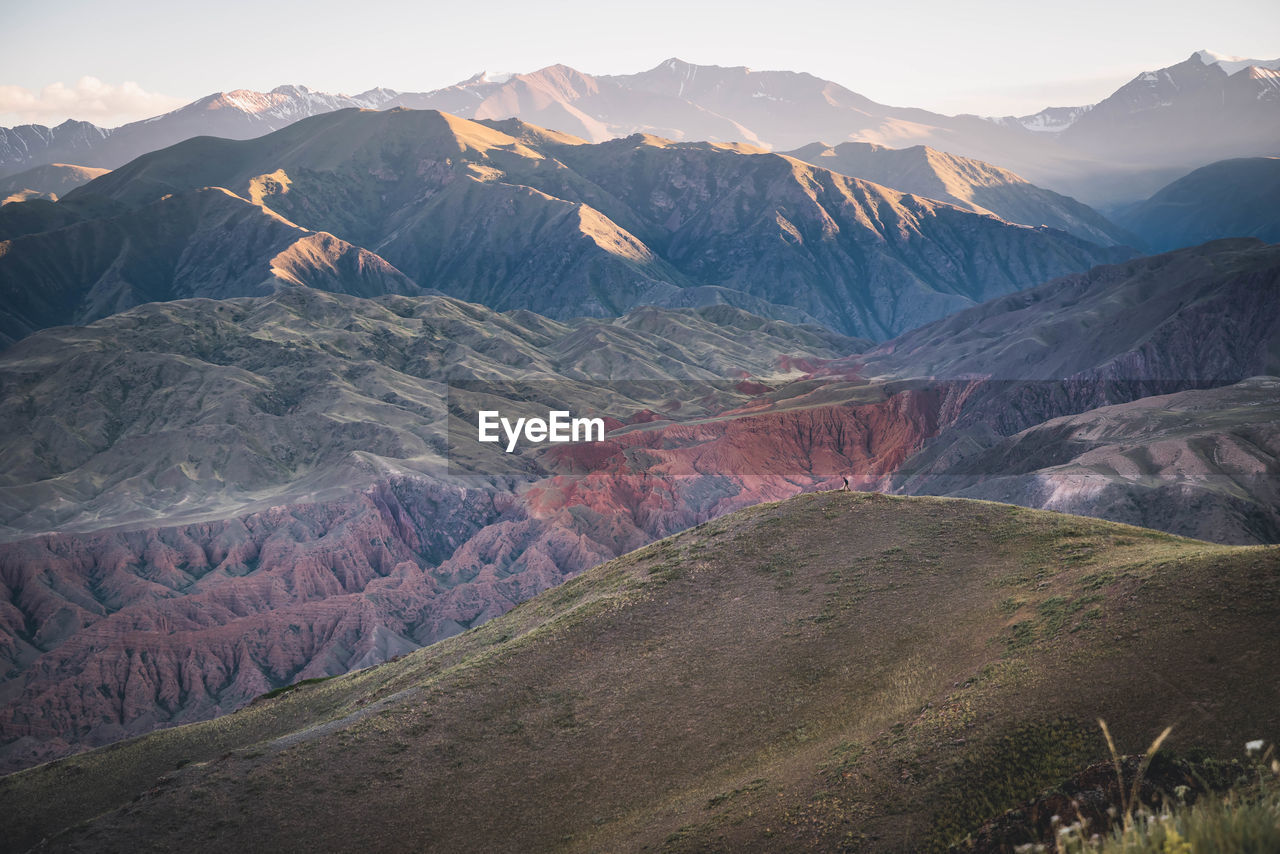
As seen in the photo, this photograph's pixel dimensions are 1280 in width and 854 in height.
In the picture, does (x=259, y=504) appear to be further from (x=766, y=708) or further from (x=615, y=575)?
(x=766, y=708)

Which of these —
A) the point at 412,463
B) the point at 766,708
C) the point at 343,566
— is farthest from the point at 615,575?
the point at 412,463

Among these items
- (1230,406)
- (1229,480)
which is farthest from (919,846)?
(1230,406)

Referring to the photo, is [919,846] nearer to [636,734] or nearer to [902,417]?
[636,734]

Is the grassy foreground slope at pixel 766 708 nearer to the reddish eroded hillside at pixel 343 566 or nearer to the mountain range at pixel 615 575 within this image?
the mountain range at pixel 615 575

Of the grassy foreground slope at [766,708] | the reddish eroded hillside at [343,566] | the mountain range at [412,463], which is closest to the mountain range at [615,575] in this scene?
the grassy foreground slope at [766,708]

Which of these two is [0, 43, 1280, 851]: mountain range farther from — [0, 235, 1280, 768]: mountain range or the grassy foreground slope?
[0, 235, 1280, 768]: mountain range

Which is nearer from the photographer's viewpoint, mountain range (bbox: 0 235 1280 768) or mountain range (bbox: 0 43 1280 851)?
mountain range (bbox: 0 43 1280 851)

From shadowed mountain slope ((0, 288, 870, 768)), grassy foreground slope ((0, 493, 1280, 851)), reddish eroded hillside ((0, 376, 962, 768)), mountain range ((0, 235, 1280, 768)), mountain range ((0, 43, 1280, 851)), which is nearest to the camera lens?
grassy foreground slope ((0, 493, 1280, 851))

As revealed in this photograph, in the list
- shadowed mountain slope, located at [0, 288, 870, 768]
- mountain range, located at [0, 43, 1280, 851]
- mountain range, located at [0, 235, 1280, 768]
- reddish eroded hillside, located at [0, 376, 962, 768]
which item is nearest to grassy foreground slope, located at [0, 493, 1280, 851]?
mountain range, located at [0, 43, 1280, 851]
